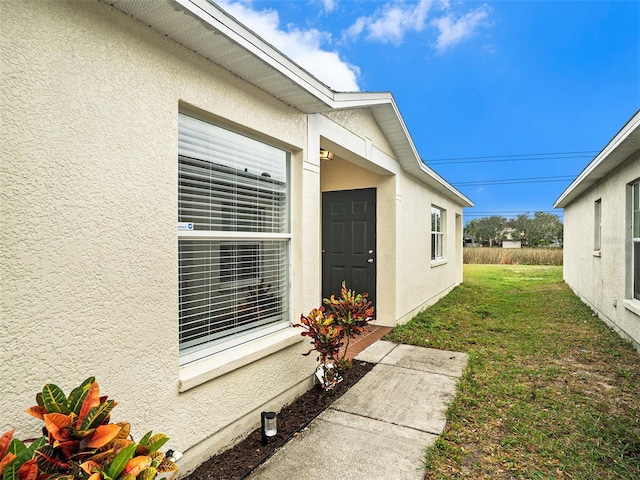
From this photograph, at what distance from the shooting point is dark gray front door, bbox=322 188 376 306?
6504mm

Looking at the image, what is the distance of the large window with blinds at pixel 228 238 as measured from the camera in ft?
8.58

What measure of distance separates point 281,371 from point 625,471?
2.70m

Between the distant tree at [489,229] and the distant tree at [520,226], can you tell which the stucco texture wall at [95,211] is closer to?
the distant tree at [520,226]

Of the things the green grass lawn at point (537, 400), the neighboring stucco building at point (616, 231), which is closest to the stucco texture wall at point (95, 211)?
the green grass lawn at point (537, 400)

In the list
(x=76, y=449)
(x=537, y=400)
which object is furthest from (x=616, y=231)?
(x=76, y=449)

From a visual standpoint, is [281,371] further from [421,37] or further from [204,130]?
[421,37]

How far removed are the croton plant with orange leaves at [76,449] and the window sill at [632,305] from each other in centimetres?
624

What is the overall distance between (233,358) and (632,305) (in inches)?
231

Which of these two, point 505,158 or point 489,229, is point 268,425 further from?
point 505,158

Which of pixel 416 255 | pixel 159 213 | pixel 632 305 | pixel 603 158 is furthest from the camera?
pixel 416 255

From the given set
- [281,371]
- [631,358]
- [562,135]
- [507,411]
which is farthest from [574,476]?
[562,135]

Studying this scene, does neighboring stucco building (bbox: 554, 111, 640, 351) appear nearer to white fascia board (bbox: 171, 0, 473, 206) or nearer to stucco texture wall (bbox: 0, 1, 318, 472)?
white fascia board (bbox: 171, 0, 473, 206)

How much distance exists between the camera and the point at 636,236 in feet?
17.3

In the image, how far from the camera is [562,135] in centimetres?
6600
